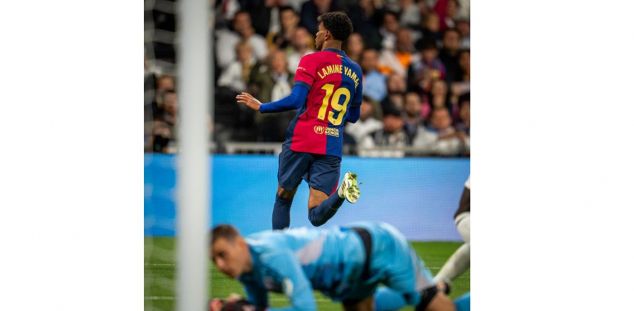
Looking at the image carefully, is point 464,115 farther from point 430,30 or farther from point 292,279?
point 292,279

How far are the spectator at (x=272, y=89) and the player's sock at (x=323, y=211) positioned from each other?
0.36 metres

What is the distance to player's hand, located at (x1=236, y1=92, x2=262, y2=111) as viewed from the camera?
4227 mm

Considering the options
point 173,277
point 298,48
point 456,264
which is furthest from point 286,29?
point 456,264

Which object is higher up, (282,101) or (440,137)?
(282,101)

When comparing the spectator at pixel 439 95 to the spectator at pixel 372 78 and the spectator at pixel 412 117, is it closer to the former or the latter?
the spectator at pixel 412 117

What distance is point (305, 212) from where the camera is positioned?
425 cm

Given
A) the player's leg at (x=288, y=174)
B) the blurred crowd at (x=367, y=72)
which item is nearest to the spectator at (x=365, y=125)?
the blurred crowd at (x=367, y=72)

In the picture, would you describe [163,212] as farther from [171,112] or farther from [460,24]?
[460,24]

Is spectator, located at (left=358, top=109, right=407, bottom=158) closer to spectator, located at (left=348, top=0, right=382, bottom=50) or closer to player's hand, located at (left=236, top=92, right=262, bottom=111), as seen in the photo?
spectator, located at (left=348, top=0, right=382, bottom=50)

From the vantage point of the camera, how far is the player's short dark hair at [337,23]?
4.29 m

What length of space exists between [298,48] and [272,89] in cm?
23

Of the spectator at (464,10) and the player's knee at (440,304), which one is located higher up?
the spectator at (464,10)

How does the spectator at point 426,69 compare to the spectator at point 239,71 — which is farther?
the spectator at point 426,69

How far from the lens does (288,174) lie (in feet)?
14.0
